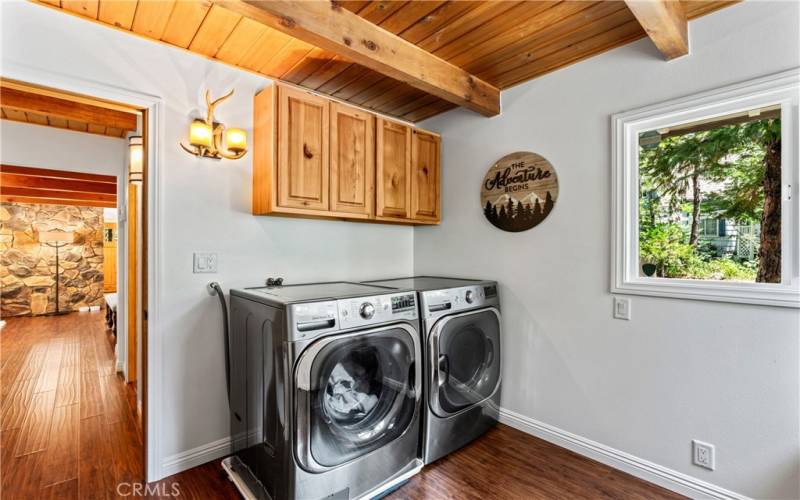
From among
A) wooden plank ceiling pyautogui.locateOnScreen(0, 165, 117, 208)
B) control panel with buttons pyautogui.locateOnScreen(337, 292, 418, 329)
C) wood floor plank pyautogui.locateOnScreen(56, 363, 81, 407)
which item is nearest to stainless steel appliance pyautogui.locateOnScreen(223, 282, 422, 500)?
control panel with buttons pyautogui.locateOnScreen(337, 292, 418, 329)

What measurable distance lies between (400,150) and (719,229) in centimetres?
193

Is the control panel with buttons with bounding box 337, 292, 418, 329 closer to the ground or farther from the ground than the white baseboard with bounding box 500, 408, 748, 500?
farther from the ground

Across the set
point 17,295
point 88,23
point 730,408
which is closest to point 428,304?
point 730,408

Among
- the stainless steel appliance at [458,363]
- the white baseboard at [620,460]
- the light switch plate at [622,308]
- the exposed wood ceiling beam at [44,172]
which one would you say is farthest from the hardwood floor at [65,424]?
the light switch plate at [622,308]

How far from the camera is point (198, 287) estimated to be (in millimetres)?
2092

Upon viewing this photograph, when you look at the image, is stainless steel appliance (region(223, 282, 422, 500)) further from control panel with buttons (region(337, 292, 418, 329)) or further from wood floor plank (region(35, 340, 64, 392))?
wood floor plank (region(35, 340, 64, 392))

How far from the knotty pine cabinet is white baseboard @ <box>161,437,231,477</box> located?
1403mm

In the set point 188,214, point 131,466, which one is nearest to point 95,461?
point 131,466

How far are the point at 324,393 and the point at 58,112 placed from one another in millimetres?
2984

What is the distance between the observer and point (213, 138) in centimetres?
208

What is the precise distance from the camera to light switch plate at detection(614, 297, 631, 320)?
2.01 m

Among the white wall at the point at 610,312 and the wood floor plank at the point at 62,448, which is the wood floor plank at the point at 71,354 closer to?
the wood floor plank at the point at 62,448

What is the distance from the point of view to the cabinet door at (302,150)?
2092 millimetres

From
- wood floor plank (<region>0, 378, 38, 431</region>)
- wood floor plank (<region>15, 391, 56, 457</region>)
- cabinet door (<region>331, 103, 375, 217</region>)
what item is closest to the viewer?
wood floor plank (<region>15, 391, 56, 457</region>)
